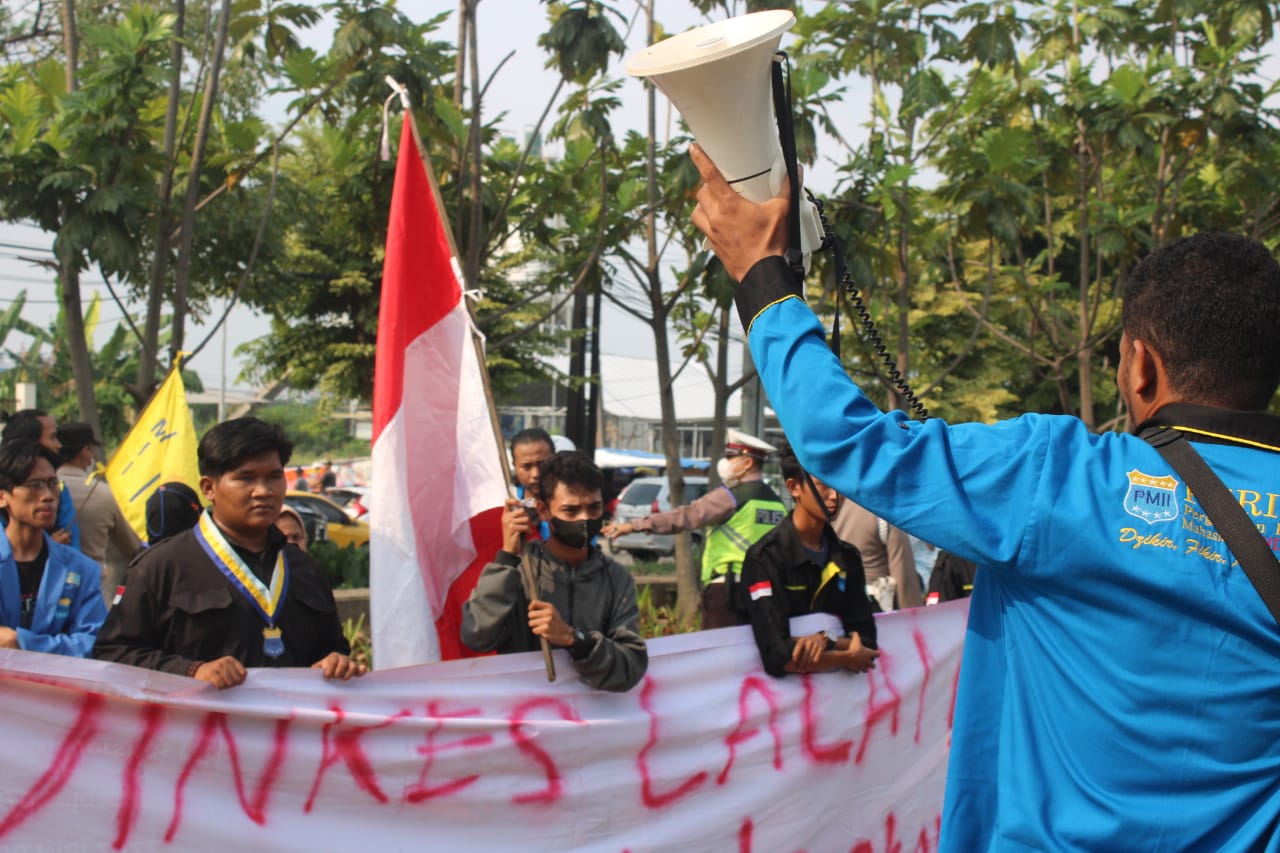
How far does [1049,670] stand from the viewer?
184 cm

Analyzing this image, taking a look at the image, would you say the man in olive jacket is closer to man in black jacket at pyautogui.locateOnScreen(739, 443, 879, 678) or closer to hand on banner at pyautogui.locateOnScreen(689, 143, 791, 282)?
man in black jacket at pyautogui.locateOnScreen(739, 443, 879, 678)

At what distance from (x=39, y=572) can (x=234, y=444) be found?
3.71ft

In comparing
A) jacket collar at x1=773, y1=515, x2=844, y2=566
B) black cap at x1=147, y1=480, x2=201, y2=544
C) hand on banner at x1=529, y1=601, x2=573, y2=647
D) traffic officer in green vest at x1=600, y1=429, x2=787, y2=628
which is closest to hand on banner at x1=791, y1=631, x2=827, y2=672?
jacket collar at x1=773, y1=515, x2=844, y2=566

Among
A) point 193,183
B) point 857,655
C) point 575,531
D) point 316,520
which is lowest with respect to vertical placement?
point 316,520

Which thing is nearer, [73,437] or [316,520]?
[73,437]

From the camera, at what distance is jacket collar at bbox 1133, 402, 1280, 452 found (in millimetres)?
1809

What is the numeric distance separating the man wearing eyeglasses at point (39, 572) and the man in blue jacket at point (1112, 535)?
3.06m

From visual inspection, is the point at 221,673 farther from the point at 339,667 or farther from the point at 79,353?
the point at 79,353

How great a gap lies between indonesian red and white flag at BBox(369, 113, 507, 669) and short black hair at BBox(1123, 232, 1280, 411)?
2697 millimetres

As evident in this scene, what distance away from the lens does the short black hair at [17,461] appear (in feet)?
14.0

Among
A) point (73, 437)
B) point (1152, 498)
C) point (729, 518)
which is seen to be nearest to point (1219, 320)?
point (1152, 498)

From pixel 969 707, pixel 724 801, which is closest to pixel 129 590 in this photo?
pixel 724 801

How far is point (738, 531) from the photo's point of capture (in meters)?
6.39

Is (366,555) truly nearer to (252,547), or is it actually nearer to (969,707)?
(252,547)
